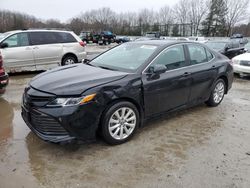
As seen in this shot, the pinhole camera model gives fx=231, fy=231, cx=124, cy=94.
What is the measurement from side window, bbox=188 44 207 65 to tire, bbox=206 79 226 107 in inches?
27.0

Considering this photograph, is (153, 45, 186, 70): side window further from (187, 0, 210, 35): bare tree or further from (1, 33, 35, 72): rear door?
(187, 0, 210, 35): bare tree

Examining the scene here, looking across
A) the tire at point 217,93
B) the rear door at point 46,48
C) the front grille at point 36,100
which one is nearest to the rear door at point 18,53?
the rear door at point 46,48

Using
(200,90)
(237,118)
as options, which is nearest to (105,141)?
(200,90)

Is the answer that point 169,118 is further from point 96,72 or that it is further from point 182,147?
point 96,72

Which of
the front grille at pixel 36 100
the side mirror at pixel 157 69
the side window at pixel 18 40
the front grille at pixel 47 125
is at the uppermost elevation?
the side window at pixel 18 40

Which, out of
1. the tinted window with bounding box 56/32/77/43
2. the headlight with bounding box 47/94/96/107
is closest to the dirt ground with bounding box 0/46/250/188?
the headlight with bounding box 47/94/96/107

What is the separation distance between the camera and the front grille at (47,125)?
2.93m

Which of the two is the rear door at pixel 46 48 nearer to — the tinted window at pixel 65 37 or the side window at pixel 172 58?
the tinted window at pixel 65 37

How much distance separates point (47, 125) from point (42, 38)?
625 cm

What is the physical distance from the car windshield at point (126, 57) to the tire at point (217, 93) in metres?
1.89

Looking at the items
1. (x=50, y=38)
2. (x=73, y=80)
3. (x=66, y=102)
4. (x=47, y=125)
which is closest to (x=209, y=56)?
(x=73, y=80)

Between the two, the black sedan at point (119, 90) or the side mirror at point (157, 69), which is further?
the side mirror at point (157, 69)

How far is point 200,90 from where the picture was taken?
4559 mm

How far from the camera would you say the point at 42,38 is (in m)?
8.38
